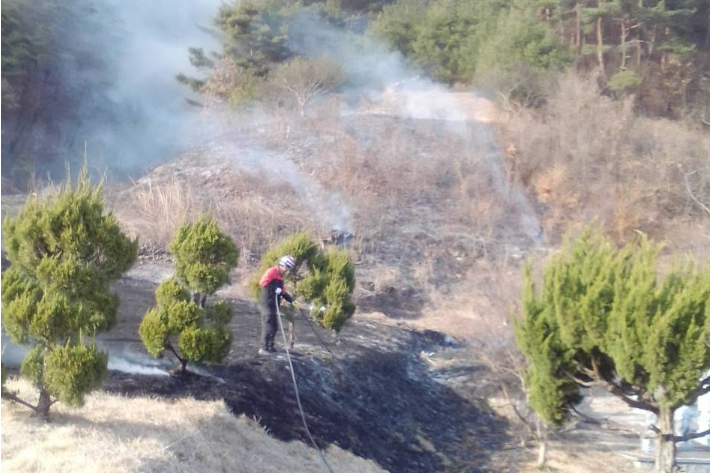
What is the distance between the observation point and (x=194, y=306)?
9.72 m

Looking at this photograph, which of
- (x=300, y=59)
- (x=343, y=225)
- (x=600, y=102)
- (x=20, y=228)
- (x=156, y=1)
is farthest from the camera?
(x=156, y=1)

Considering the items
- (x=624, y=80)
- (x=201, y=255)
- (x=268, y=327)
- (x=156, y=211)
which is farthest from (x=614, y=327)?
(x=624, y=80)

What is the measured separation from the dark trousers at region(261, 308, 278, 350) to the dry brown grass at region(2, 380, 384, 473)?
84.7 inches

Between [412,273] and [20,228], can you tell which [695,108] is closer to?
[412,273]

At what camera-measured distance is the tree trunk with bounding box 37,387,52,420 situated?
25.7 ft

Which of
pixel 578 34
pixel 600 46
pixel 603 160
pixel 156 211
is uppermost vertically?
pixel 578 34

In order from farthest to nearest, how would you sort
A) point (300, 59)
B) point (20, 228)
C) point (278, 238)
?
point (300, 59) < point (278, 238) < point (20, 228)

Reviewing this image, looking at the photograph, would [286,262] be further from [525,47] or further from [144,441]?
[525,47]

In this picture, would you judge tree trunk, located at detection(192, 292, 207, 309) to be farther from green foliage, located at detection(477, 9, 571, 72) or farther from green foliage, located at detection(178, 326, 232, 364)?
green foliage, located at detection(477, 9, 571, 72)

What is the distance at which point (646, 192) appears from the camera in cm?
2686

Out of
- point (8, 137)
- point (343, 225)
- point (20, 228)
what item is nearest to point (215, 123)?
point (8, 137)

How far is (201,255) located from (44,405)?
2824mm

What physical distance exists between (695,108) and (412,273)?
15.7m

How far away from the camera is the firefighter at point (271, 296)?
11.4 meters
